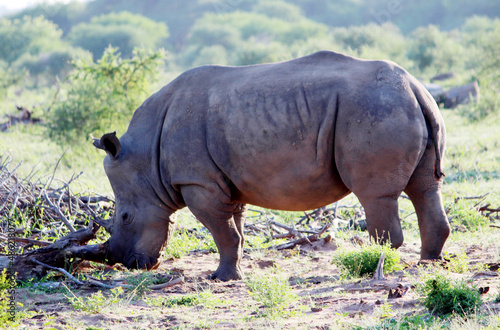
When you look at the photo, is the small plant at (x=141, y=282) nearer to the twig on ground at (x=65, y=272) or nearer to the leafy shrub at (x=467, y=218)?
the twig on ground at (x=65, y=272)

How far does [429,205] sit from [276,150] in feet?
4.92

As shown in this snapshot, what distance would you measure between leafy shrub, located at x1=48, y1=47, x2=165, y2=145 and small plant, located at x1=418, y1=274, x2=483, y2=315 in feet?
36.8

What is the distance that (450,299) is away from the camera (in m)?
4.07

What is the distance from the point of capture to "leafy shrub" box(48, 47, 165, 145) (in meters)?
14.4

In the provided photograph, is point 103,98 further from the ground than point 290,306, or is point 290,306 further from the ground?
point 103,98

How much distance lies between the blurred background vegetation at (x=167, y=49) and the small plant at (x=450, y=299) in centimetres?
633

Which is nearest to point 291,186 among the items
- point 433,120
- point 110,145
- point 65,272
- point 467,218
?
point 433,120

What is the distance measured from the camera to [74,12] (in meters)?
63.6

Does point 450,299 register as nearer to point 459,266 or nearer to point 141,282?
point 459,266

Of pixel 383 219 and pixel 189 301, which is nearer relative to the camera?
pixel 189 301

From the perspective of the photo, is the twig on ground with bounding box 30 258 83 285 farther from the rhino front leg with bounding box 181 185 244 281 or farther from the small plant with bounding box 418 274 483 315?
the small plant with bounding box 418 274 483 315

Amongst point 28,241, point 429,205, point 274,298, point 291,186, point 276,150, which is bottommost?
point 274,298

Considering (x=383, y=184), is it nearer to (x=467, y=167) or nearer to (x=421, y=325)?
(x=421, y=325)

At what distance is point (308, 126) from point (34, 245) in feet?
11.0
